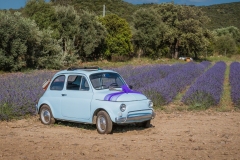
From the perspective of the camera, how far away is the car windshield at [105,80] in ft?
30.7

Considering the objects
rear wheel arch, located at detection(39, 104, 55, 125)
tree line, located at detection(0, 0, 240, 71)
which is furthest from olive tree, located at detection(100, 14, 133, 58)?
rear wheel arch, located at detection(39, 104, 55, 125)

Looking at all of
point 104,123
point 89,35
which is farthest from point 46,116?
→ point 89,35

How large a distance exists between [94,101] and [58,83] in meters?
1.74

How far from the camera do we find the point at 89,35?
41.8m

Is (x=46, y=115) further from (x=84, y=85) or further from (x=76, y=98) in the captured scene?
(x=84, y=85)

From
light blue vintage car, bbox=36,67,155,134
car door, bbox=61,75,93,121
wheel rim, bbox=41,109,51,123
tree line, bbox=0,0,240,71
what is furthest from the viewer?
tree line, bbox=0,0,240,71

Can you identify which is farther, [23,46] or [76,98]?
[23,46]

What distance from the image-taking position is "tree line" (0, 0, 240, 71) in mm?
30891

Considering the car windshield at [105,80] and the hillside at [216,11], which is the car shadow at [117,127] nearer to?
the car windshield at [105,80]

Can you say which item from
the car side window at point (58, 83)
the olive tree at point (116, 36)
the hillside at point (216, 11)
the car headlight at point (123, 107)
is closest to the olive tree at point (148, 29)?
the olive tree at point (116, 36)

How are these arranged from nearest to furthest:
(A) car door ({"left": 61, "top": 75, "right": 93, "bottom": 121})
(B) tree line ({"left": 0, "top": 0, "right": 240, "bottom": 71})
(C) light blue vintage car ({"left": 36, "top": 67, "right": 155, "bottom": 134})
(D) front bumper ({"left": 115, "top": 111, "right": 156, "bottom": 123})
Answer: (D) front bumper ({"left": 115, "top": 111, "right": 156, "bottom": 123})
(C) light blue vintage car ({"left": 36, "top": 67, "right": 155, "bottom": 134})
(A) car door ({"left": 61, "top": 75, "right": 93, "bottom": 121})
(B) tree line ({"left": 0, "top": 0, "right": 240, "bottom": 71})

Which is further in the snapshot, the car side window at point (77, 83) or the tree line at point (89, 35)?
the tree line at point (89, 35)

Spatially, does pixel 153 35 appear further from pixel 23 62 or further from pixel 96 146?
pixel 96 146

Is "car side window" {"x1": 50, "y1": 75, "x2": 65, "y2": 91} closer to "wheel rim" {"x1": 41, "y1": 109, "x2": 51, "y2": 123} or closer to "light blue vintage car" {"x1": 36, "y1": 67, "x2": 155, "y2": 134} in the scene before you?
"light blue vintage car" {"x1": 36, "y1": 67, "x2": 155, "y2": 134}
